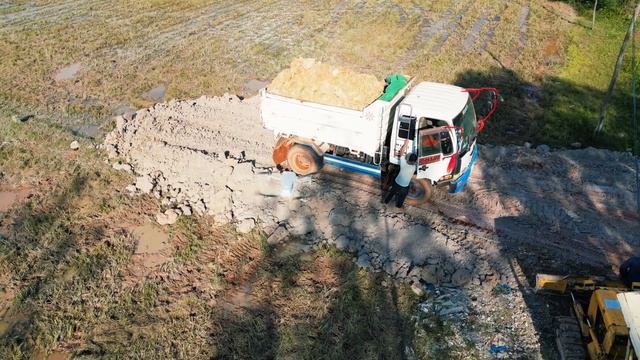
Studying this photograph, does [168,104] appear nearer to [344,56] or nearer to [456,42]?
[344,56]

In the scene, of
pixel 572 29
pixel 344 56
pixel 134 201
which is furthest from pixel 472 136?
pixel 572 29

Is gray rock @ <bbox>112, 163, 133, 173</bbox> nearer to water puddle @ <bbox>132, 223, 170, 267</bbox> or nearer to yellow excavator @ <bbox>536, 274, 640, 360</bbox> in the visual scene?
water puddle @ <bbox>132, 223, 170, 267</bbox>

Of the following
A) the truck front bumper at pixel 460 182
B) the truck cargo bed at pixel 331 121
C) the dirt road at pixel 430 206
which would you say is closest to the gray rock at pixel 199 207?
the dirt road at pixel 430 206

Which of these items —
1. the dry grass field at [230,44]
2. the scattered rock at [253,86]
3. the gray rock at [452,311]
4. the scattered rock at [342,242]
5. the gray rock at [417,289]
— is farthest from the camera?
the dry grass field at [230,44]

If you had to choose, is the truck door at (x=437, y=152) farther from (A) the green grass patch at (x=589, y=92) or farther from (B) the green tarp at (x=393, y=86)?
(A) the green grass patch at (x=589, y=92)

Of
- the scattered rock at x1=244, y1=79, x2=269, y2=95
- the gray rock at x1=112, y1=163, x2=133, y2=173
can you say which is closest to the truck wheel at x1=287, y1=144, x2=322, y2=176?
the gray rock at x1=112, y1=163, x2=133, y2=173

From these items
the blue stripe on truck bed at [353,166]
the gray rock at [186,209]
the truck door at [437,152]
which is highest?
the truck door at [437,152]
